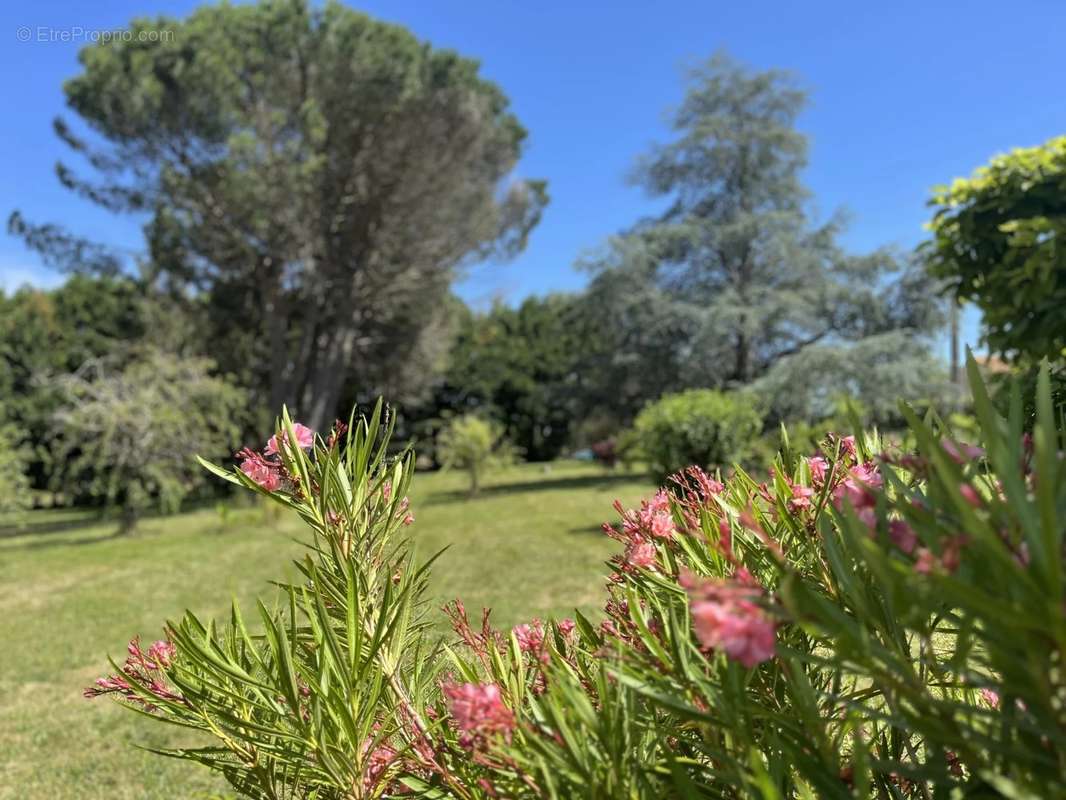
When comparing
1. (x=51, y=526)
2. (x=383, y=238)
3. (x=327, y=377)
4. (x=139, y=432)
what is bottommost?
(x=51, y=526)

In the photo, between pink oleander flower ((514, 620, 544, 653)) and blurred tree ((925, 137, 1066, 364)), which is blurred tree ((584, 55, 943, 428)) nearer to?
blurred tree ((925, 137, 1066, 364))

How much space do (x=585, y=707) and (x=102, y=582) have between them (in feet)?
30.0

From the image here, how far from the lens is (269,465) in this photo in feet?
3.76

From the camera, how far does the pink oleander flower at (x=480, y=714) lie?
83 cm

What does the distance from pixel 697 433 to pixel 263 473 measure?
27.2 feet

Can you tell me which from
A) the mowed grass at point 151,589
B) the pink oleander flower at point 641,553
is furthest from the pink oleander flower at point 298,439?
the pink oleander flower at point 641,553

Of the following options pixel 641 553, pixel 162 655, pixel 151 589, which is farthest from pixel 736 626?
pixel 151 589

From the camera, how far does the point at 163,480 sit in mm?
10875

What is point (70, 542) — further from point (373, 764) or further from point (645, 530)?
point (645, 530)

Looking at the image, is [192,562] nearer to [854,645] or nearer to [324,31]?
[854,645]

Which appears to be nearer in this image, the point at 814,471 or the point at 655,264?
the point at 814,471

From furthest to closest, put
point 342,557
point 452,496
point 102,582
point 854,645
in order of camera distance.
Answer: point 452,496
point 102,582
point 342,557
point 854,645

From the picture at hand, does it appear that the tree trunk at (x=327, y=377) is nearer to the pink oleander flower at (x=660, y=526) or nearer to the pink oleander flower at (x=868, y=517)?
the pink oleander flower at (x=660, y=526)

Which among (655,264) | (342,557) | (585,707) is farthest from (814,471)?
(655,264)
